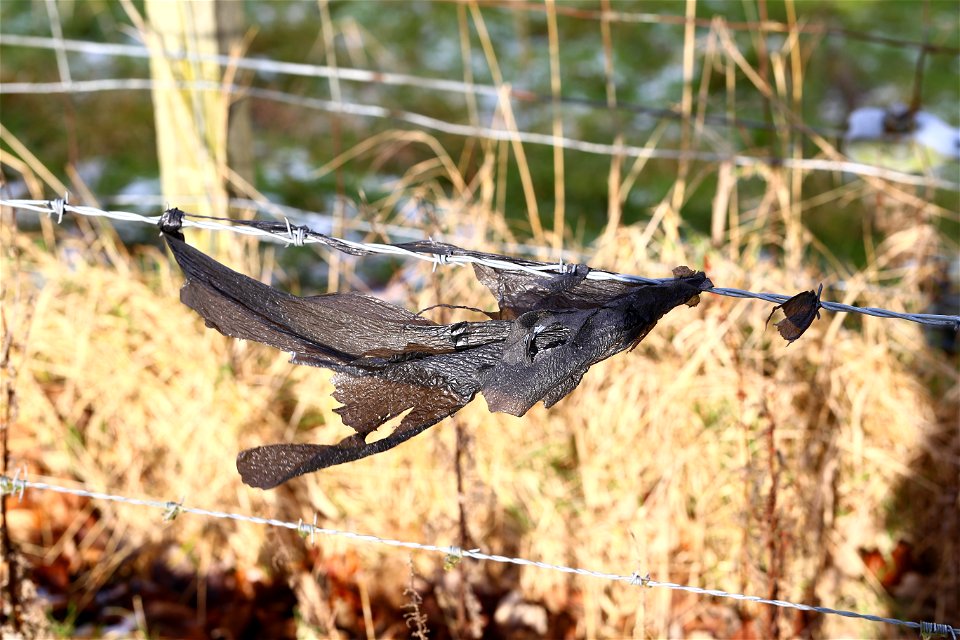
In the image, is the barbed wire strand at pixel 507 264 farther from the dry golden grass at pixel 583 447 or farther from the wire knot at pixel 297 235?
the dry golden grass at pixel 583 447

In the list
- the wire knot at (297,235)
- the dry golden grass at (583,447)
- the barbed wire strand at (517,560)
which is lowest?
the barbed wire strand at (517,560)

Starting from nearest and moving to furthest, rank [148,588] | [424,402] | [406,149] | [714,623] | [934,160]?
[424,402] < [714,623] < [148,588] < [934,160] < [406,149]

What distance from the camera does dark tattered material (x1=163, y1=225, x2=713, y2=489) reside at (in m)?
1.22

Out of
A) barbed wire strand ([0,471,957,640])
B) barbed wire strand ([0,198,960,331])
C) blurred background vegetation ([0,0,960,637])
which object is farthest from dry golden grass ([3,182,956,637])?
barbed wire strand ([0,198,960,331])

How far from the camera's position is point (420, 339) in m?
1.31

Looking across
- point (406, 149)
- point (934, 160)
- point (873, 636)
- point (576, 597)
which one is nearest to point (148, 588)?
point (576, 597)

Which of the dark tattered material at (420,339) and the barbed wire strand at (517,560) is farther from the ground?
the dark tattered material at (420,339)

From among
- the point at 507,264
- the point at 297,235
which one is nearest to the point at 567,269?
the point at 507,264

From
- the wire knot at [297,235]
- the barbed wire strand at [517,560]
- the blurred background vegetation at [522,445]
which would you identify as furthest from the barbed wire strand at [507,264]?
the blurred background vegetation at [522,445]

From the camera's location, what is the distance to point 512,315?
1.33m

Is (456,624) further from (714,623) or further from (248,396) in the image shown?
(248,396)

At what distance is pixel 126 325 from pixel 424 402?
1.69 m

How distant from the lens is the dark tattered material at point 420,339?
1.22 m

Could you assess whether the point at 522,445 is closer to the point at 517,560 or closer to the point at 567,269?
the point at 517,560
